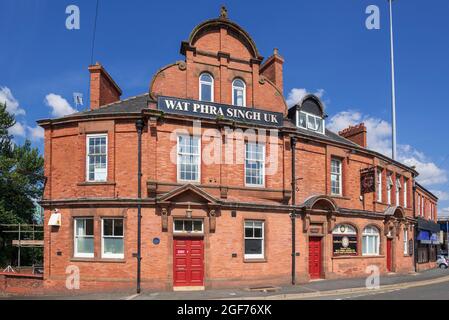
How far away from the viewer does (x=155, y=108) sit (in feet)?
59.8

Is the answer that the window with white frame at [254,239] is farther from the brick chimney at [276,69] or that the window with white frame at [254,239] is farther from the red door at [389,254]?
the red door at [389,254]

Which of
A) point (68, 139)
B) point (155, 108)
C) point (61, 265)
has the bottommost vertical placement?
point (61, 265)

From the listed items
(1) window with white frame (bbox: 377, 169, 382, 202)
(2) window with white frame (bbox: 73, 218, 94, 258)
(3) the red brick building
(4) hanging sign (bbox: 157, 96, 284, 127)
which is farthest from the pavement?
(4) hanging sign (bbox: 157, 96, 284, 127)

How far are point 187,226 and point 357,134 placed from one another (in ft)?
49.1

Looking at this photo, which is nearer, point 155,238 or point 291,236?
point 155,238

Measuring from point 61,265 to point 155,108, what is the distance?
7.84m

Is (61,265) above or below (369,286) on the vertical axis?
above

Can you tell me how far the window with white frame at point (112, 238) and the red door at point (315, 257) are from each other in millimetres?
9723

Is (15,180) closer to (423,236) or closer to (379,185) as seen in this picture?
(379,185)

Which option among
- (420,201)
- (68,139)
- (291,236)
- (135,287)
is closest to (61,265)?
(135,287)

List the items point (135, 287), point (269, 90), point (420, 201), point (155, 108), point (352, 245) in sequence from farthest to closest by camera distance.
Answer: point (420, 201)
point (352, 245)
point (269, 90)
point (155, 108)
point (135, 287)

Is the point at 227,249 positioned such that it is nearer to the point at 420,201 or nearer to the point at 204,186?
the point at 204,186

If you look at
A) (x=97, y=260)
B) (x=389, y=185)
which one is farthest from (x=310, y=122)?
(x=97, y=260)

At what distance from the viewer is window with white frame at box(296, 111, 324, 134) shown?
74.5ft
